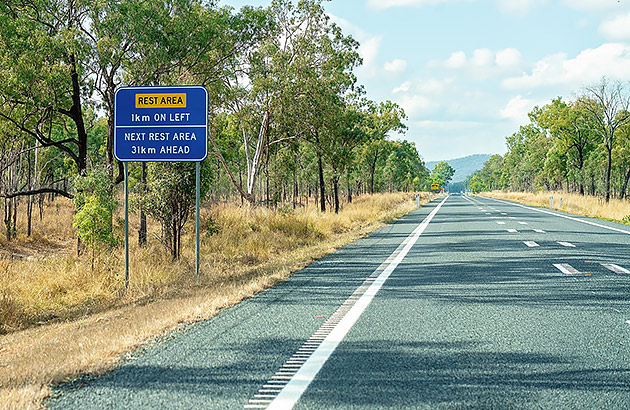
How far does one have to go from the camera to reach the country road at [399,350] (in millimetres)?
4230

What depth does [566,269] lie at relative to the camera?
36.9 ft

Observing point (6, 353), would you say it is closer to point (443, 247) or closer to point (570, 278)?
point (570, 278)

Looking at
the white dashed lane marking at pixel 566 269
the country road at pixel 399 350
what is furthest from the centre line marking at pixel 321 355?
the white dashed lane marking at pixel 566 269

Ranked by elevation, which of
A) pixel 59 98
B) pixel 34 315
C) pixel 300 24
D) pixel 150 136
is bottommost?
pixel 34 315

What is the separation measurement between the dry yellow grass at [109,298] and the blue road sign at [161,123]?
2.41 m

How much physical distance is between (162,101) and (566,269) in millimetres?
8077

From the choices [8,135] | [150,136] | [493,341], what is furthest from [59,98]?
[493,341]

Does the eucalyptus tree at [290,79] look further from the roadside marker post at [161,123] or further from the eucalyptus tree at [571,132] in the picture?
the eucalyptus tree at [571,132]

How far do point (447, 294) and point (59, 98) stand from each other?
12.7m

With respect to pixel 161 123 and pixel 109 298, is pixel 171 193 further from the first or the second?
pixel 109 298

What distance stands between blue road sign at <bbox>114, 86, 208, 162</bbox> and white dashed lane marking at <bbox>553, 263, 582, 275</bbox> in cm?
687

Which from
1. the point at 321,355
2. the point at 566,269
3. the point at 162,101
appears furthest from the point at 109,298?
the point at 566,269

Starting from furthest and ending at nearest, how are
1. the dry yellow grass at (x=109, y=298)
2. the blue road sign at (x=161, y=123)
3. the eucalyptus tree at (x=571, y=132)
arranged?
the eucalyptus tree at (x=571, y=132), the blue road sign at (x=161, y=123), the dry yellow grass at (x=109, y=298)

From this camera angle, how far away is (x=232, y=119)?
29297mm
